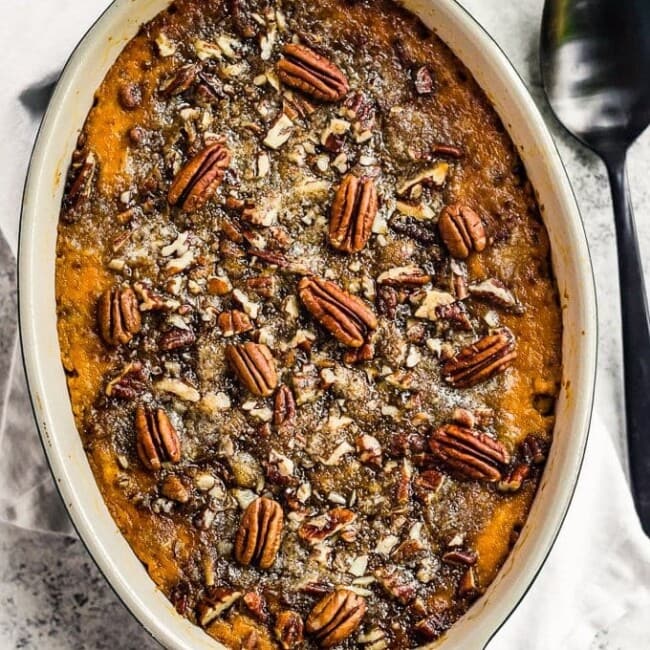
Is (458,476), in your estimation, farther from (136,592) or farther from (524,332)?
(136,592)

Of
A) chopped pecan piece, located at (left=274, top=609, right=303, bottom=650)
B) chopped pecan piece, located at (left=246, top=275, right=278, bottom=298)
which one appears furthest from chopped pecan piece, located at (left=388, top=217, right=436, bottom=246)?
chopped pecan piece, located at (left=274, top=609, right=303, bottom=650)

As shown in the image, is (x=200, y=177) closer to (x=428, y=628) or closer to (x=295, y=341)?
(x=295, y=341)

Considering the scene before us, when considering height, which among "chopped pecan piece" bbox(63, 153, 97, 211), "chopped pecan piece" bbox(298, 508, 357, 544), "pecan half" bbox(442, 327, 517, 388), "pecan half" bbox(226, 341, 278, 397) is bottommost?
"chopped pecan piece" bbox(298, 508, 357, 544)

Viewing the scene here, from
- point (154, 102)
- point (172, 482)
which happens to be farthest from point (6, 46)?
point (172, 482)

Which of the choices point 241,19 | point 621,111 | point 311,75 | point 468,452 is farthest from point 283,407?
point 621,111

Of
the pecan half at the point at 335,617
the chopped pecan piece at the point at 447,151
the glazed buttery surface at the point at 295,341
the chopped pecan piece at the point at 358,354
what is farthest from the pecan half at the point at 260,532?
the chopped pecan piece at the point at 447,151

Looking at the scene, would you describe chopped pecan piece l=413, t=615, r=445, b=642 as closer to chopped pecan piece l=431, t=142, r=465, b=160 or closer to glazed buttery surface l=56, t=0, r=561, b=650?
glazed buttery surface l=56, t=0, r=561, b=650
